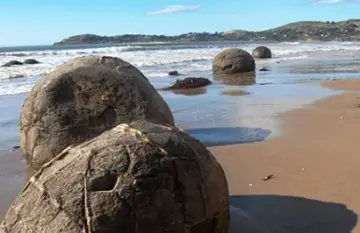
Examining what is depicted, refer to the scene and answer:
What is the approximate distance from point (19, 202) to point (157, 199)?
0.90m

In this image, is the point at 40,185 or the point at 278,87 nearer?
the point at 40,185

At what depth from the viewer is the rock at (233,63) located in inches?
883

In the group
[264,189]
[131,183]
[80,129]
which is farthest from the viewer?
[80,129]

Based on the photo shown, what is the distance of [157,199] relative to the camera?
3330 millimetres

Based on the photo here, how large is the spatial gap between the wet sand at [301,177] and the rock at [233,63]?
1327 centimetres

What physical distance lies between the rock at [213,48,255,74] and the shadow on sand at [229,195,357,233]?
17467 millimetres

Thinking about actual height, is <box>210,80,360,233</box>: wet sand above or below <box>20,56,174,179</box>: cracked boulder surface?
below

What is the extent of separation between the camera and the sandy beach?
4551mm

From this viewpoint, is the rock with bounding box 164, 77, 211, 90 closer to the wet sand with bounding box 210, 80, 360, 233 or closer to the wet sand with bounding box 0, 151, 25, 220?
the wet sand with bounding box 210, 80, 360, 233

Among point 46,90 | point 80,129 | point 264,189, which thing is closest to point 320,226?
point 264,189

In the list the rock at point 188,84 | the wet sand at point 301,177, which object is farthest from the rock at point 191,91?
the wet sand at point 301,177

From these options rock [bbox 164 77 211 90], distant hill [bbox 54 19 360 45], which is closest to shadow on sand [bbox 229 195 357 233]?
rock [bbox 164 77 211 90]

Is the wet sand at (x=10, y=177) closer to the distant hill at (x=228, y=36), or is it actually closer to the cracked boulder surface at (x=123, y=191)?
the cracked boulder surface at (x=123, y=191)

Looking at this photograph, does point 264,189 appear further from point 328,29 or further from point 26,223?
point 328,29
